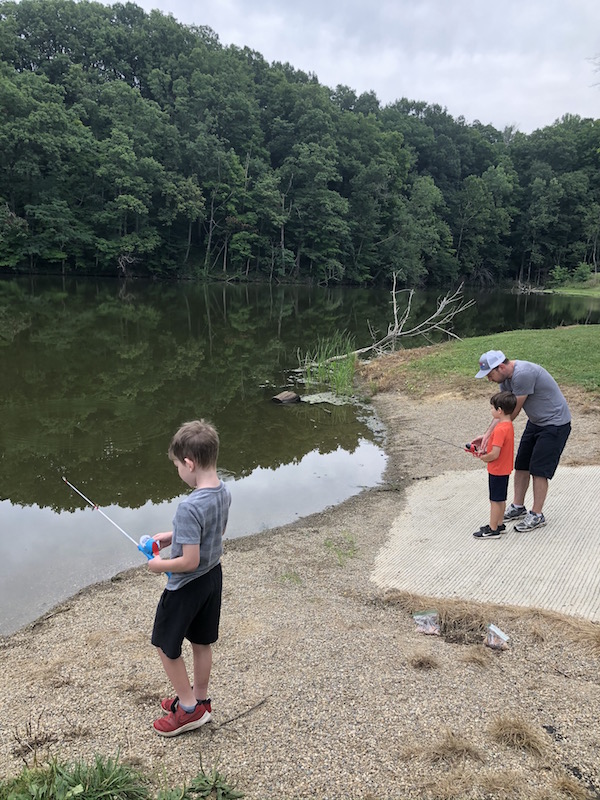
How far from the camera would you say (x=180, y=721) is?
9.91ft

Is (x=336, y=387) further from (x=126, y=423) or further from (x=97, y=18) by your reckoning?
(x=97, y=18)

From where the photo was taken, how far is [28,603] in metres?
5.36

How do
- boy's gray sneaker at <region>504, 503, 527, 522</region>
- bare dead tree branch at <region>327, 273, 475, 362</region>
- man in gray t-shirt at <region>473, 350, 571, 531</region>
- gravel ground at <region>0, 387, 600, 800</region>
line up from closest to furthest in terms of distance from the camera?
gravel ground at <region>0, 387, 600, 800</region> < man in gray t-shirt at <region>473, 350, 571, 531</region> < boy's gray sneaker at <region>504, 503, 527, 522</region> < bare dead tree branch at <region>327, 273, 475, 362</region>

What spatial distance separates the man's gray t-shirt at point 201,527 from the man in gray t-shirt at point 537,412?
347 cm

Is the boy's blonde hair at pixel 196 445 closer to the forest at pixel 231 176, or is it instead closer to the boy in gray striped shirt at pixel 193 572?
the boy in gray striped shirt at pixel 193 572

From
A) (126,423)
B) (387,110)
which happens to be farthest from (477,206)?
(126,423)

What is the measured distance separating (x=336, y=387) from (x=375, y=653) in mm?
10987

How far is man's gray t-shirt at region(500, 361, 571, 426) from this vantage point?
18.0 feet

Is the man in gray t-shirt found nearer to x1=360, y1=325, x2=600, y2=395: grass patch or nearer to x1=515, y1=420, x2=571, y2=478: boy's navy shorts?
x1=515, y1=420, x2=571, y2=478: boy's navy shorts

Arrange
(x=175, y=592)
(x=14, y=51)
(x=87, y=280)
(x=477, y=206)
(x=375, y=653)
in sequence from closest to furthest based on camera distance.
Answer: (x=175, y=592), (x=375, y=653), (x=87, y=280), (x=14, y=51), (x=477, y=206)

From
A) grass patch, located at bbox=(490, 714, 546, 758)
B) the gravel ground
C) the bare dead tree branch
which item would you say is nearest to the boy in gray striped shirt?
the gravel ground

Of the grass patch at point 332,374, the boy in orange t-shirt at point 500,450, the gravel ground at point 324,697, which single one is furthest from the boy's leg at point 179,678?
the grass patch at point 332,374

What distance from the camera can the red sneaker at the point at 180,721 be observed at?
9.85 ft

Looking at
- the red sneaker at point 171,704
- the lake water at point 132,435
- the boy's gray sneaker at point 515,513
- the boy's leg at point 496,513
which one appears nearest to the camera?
the red sneaker at point 171,704
